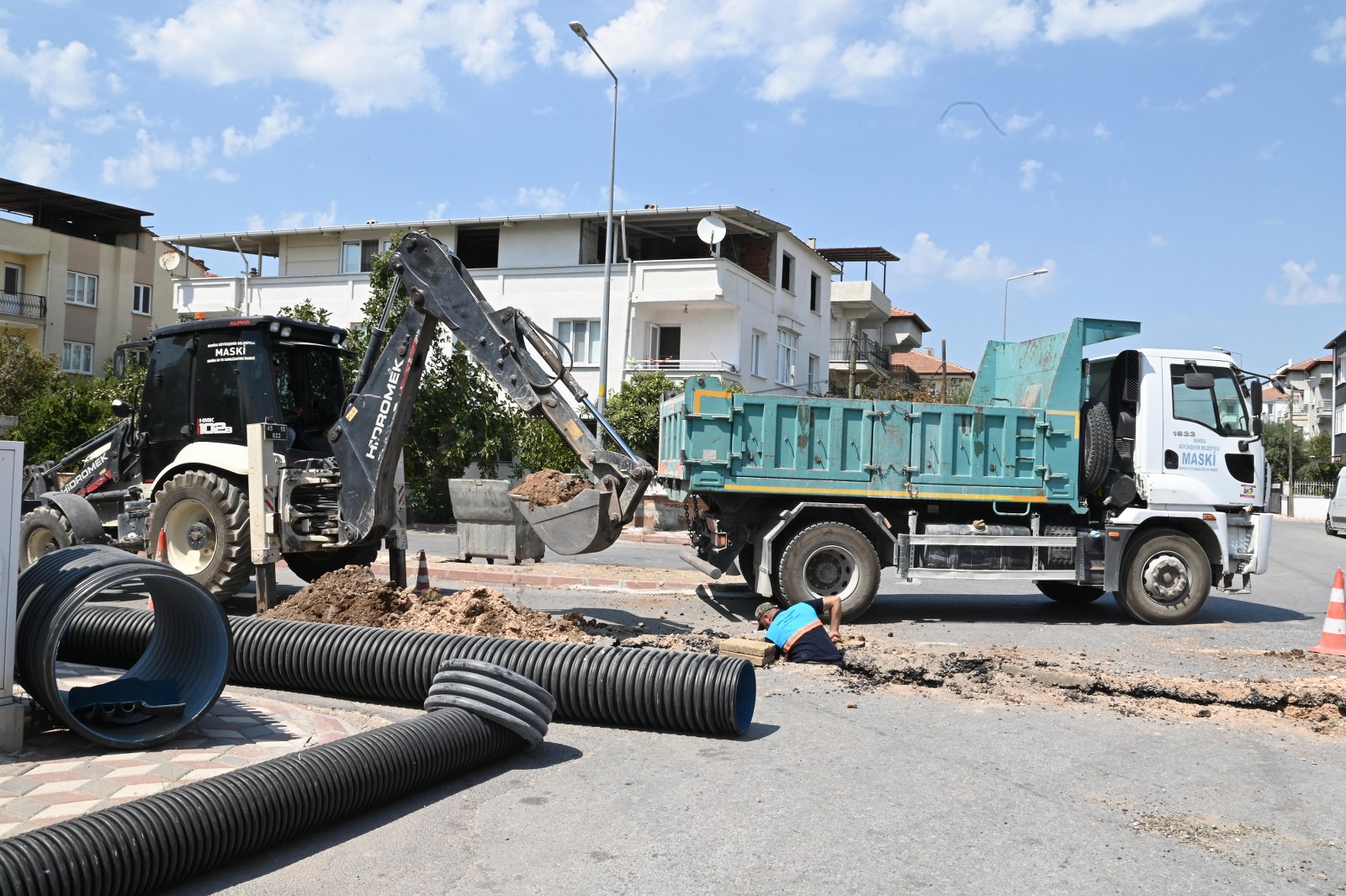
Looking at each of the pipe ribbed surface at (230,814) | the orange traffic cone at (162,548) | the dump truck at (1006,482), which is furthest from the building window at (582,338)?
the pipe ribbed surface at (230,814)

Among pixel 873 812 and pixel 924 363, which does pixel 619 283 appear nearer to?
pixel 873 812

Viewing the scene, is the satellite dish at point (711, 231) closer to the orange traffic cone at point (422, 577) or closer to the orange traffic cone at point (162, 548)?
the orange traffic cone at point (422, 577)

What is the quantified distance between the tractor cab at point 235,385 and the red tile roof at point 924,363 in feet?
215

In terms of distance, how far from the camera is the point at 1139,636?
12.0 meters

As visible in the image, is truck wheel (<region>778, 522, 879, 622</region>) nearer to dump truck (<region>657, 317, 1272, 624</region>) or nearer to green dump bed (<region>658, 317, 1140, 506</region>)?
dump truck (<region>657, 317, 1272, 624</region>)

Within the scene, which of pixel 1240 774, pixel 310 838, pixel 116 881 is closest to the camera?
pixel 116 881

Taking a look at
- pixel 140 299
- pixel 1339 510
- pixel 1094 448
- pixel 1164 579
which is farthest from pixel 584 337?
pixel 140 299

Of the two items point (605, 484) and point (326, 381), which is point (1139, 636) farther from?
point (326, 381)

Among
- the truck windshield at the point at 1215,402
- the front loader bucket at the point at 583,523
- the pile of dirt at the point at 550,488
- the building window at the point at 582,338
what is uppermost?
the building window at the point at 582,338

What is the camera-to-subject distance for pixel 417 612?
9781 mm

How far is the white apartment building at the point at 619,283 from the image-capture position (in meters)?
32.7

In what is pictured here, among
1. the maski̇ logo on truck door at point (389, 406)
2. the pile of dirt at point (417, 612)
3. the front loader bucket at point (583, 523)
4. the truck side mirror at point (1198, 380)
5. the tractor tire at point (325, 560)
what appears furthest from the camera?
the truck side mirror at point (1198, 380)

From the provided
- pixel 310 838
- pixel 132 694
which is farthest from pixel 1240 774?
pixel 132 694

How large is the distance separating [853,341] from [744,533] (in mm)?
33507
